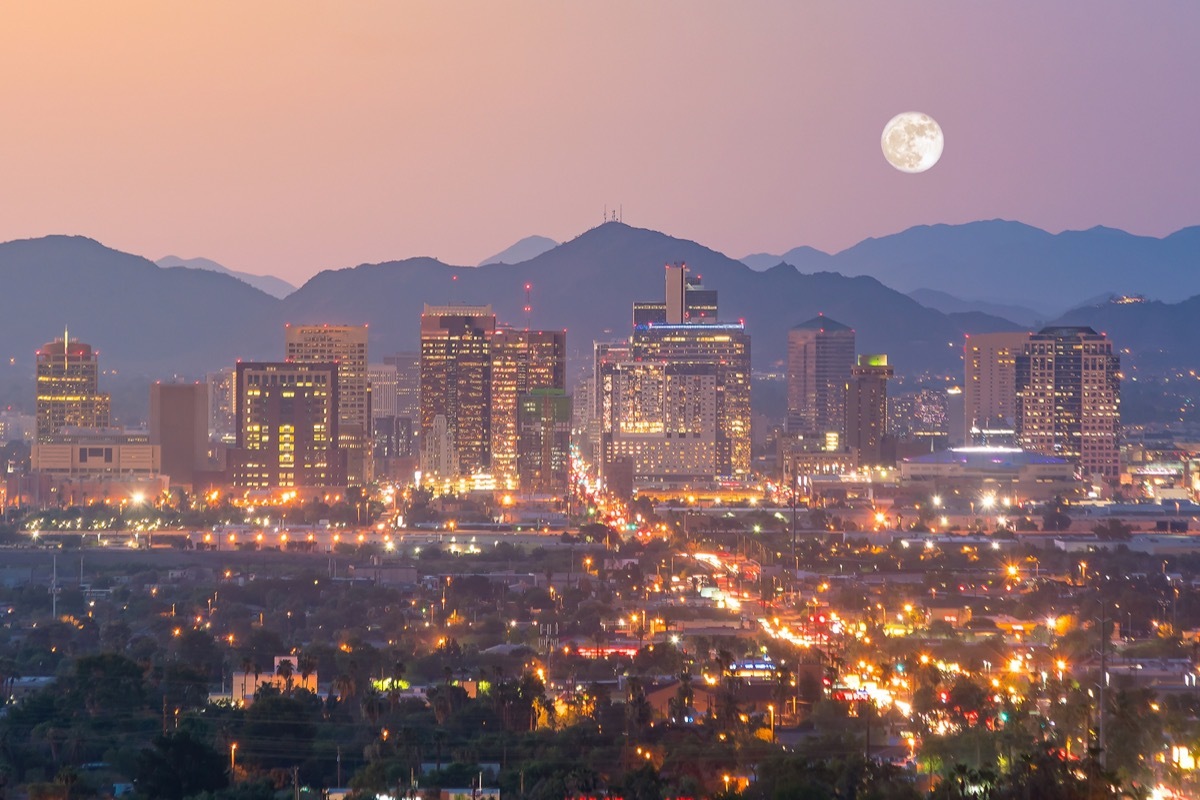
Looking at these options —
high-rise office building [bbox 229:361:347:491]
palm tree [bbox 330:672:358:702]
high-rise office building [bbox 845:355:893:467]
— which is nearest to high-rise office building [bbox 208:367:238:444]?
high-rise office building [bbox 229:361:347:491]

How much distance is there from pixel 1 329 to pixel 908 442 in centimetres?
11439

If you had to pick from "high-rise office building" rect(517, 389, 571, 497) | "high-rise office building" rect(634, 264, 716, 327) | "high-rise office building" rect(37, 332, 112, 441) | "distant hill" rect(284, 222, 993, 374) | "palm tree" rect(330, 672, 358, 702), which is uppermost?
"distant hill" rect(284, 222, 993, 374)

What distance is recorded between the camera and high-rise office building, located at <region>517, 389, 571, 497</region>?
3588 inches

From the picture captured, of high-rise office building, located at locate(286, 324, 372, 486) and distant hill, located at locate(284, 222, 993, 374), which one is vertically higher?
distant hill, located at locate(284, 222, 993, 374)

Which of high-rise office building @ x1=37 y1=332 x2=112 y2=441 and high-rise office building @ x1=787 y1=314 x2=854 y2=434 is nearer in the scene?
high-rise office building @ x1=37 y1=332 x2=112 y2=441

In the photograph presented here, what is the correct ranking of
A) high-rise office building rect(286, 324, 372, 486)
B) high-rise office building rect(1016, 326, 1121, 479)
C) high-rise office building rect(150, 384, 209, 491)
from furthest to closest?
1. high-rise office building rect(286, 324, 372, 486)
2. high-rise office building rect(1016, 326, 1121, 479)
3. high-rise office building rect(150, 384, 209, 491)

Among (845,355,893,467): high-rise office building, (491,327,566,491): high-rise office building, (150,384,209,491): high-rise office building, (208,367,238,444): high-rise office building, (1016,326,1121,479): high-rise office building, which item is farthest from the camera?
(208,367,238,444): high-rise office building

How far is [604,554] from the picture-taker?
59875mm

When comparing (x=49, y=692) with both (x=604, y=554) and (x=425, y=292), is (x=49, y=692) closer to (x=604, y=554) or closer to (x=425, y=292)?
(x=604, y=554)

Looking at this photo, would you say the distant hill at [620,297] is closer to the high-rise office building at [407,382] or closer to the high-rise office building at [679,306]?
the high-rise office building at [407,382]

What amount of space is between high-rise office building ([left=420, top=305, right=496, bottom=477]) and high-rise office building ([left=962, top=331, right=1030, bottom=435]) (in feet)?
74.6

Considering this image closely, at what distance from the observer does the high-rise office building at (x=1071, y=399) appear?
302ft

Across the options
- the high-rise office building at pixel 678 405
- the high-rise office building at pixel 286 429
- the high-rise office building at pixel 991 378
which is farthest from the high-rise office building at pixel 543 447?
the high-rise office building at pixel 991 378

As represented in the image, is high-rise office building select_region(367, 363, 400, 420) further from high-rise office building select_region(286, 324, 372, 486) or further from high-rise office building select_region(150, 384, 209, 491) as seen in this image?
high-rise office building select_region(150, 384, 209, 491)
